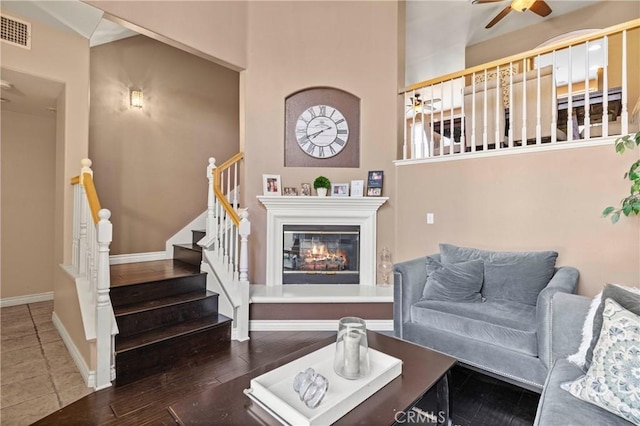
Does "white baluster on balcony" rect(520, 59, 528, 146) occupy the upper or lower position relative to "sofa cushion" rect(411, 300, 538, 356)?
upper

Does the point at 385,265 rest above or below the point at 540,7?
below

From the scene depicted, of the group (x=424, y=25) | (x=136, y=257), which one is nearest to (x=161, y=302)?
(x=136, y=257)

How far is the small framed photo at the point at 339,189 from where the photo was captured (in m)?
3.85

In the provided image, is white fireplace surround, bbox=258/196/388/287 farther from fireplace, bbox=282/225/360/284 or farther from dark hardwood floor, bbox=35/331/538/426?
dark hardwood floor, bbox=35/331/538/426

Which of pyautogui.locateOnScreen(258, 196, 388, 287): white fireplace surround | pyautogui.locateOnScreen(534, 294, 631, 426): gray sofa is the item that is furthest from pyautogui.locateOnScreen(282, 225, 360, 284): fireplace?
pyautogui.locateOnScreen(534, 294, 631, 426): gray sofa

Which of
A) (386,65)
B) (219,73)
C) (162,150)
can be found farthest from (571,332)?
(219,73)

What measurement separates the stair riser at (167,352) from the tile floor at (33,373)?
25 centimetres

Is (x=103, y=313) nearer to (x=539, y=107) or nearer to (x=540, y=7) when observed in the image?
(x=539, y=107)

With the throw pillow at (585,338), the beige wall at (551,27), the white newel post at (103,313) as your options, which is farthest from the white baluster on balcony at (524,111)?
the white newel post at (103,313)

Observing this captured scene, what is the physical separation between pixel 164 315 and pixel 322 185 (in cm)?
207

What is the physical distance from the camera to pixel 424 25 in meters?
4.97

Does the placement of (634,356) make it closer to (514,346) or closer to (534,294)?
(514,346)

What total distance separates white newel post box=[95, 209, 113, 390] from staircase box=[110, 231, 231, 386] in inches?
3.1

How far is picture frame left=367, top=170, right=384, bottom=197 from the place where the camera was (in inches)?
151
